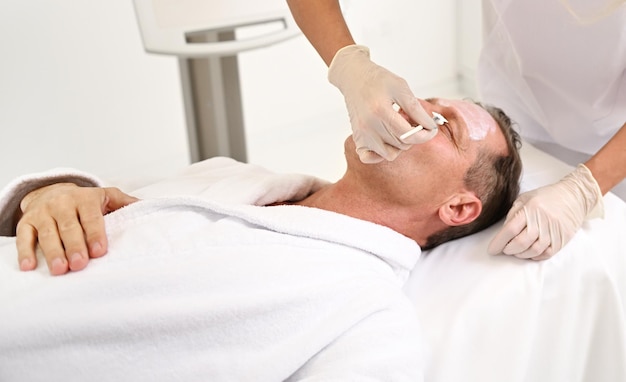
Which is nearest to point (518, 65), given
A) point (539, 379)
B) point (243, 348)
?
point (539, 379)

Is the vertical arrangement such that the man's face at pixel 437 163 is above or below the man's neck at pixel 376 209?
above

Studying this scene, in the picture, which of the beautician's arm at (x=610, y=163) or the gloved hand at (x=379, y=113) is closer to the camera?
the gloved hand at (x=379, y=113)

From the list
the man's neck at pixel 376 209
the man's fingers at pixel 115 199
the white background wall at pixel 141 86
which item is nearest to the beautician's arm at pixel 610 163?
the man's neck at pixel 376 209

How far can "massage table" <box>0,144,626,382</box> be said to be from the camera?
1.30m

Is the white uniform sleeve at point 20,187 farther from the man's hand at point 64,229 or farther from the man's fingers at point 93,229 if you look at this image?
the man's fingers at point 93,229

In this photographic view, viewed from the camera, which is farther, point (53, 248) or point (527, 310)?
point (527, 310)

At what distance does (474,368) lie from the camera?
1.30 meters

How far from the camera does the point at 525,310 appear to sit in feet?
4.36

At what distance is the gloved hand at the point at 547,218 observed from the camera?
137cm

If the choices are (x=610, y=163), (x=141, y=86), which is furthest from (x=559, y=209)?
(x=141, y=86)

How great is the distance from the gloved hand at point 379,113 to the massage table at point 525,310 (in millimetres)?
273

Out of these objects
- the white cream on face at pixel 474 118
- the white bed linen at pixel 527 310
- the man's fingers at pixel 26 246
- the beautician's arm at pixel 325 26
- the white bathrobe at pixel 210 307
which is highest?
the beautician's arm at pixel 325 26

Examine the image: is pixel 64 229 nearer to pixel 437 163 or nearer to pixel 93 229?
pixel 93 229

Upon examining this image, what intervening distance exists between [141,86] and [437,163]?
2084mm
